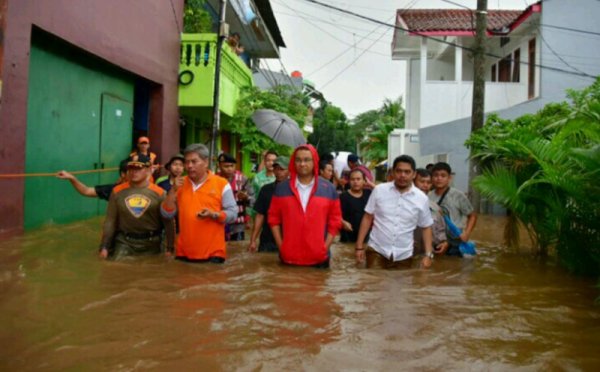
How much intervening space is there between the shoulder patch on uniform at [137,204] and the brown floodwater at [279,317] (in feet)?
1.66

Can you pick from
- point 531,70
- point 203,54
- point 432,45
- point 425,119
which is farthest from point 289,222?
point 432,45

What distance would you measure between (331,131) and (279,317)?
1799 inches

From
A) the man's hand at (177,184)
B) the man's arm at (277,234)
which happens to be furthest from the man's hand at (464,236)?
the man's hand at (177,184)

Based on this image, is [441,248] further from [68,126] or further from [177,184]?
[68,126]

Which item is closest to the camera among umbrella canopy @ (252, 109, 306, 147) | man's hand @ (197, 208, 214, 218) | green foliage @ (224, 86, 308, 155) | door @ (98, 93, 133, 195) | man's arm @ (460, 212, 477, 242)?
man's hand @ (197, 208, 214, 218)

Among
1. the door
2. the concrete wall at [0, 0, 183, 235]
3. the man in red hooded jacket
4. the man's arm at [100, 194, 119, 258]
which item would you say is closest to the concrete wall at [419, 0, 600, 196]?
the concrete wall at [0, 0, 183, 235]

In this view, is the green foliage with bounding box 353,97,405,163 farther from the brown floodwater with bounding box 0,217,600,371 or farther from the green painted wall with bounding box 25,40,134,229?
the brown floodwater with bounding box 0,217,600,371

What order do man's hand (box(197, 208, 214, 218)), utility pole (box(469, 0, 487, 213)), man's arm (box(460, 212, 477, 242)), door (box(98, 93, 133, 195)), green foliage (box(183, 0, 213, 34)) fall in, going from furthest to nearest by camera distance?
green foliage (box(183, 0, 213, 34))
utility pole (box(469, 0, 487, 213))
door (box(98, 93, 133, 195))
man's arm (box(460, 212, 477, 242))
man's hand (box(197, 208, 214, 218))

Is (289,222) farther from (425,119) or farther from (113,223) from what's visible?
(425,119)

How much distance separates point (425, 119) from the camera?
1995 centimetres

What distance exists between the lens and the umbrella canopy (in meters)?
9.90

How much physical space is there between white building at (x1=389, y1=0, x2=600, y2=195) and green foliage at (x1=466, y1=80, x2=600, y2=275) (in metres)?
9.44

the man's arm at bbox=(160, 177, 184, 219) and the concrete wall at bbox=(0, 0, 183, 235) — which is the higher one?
the concrete wall at bbox=(0, 0, 183, 235)

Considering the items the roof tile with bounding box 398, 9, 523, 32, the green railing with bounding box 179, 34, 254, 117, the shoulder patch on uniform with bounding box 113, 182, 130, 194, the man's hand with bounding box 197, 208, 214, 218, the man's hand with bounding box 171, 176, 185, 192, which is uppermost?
the roof tile with bounding box 398, 9, 523, 32
